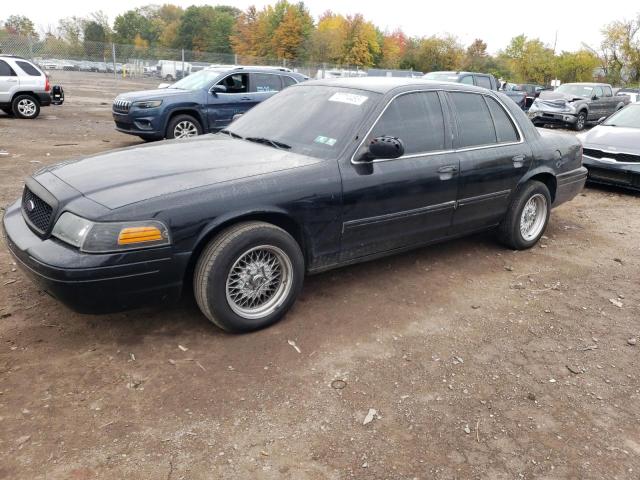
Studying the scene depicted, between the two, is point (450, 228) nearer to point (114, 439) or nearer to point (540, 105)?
point (114, 439)

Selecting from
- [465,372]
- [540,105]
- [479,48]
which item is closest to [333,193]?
[465,372]

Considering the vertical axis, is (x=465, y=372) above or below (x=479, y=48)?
below

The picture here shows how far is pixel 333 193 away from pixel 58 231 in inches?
69.5

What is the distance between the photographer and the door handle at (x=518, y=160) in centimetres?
494

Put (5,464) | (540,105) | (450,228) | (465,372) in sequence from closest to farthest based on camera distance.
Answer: (5,464), (465,372), (450,228), (540,105)

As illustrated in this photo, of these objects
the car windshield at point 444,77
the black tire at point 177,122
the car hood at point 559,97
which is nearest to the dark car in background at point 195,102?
the black tire at point 177,122

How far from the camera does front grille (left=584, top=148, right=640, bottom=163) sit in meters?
7.93

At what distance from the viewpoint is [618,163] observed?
26.4ft

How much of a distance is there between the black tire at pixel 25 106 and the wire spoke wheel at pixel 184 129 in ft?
21.5

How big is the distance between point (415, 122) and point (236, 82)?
23.8 ft

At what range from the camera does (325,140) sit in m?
3.91

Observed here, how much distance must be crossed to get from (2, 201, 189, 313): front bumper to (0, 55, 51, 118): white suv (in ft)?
41.7

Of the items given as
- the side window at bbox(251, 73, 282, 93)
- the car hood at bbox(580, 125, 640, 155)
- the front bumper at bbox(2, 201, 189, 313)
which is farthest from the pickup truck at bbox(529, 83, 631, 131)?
the front bumper at bbox(2, 201, 189, 313)

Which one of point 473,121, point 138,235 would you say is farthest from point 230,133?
point 473,121
